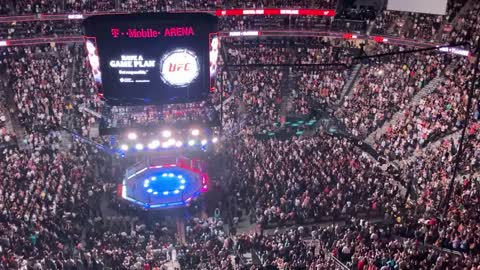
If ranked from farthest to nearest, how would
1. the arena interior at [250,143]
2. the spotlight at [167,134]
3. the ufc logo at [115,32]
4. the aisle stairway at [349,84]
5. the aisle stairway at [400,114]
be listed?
the aisle stairway at [349,84], the aisle stairway at [400,114], the spotlight at [167,134], the arena interior at [250,143], the ufc logo at [115,32]

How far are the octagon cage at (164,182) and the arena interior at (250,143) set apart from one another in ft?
0.35

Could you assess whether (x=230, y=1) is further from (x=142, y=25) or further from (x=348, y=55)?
(x=142, y=25)

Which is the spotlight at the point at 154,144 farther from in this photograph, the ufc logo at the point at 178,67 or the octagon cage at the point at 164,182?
the ufc logo at the point at 178,67

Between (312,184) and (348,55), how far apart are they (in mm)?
15007

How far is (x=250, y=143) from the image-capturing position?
28.7 m

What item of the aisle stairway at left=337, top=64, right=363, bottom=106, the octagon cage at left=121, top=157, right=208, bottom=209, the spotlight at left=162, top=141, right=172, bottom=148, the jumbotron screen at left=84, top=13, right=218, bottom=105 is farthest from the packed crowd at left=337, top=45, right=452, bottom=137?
the jumbotron screen at left=84, top=13, right=218, bottom=105

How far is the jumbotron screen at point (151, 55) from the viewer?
18.4 meters

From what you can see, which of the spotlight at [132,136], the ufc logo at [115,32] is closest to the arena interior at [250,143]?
the ufc logo at [115,32]

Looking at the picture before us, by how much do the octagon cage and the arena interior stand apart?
0.35 ft

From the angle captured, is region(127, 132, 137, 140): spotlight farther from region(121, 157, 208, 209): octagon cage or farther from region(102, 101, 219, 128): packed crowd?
region(121, 157, 208, 209): octagon cage

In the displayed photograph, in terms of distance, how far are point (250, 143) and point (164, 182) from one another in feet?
16.4

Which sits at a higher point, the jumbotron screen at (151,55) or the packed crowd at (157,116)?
the jumbotron screen at (151,55)

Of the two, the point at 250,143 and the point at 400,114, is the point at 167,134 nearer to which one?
the point at 250,143

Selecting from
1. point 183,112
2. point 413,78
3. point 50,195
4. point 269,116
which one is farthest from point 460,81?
point 50,195
